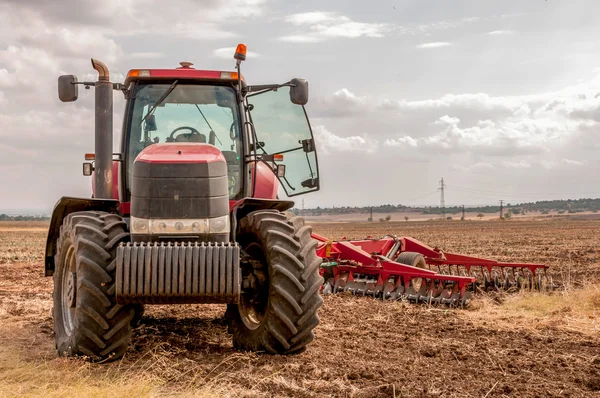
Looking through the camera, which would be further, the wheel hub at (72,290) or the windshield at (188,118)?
the windshield at (188,118)

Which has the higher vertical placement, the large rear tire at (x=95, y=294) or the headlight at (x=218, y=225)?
the headlight at (x=218, y=225)

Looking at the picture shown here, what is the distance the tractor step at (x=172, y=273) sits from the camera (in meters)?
5.82

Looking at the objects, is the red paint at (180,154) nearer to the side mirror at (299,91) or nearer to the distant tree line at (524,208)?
the side mirror at (299,91)

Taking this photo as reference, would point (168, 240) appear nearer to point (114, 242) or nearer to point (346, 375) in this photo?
point (114, 242)

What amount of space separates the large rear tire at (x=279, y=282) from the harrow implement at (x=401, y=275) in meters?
3.96

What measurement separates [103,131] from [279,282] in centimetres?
244

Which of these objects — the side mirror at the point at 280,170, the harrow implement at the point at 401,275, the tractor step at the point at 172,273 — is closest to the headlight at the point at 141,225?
the tractor step at the point at 172,273

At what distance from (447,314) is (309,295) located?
3.74 metres

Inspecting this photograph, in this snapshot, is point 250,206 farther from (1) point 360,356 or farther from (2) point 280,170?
(1) point 360,356

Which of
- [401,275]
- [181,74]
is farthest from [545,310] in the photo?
[181,74]

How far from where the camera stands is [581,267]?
1555 cm

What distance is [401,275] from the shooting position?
1063cm

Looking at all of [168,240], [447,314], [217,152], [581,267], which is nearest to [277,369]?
[168,240]

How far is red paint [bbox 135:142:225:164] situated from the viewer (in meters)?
6.29
